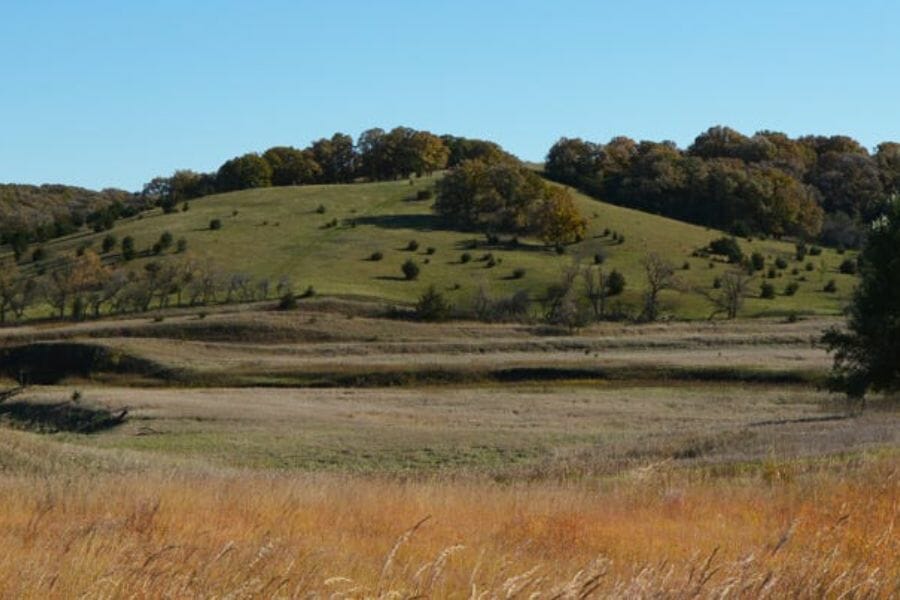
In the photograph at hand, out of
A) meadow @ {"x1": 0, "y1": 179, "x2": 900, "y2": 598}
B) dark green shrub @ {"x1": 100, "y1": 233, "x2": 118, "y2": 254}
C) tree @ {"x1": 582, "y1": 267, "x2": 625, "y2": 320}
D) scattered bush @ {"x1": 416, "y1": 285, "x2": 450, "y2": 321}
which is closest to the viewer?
meadow @ {"x1": 0, "y1": 179, "x2": 900, "y2": 598}

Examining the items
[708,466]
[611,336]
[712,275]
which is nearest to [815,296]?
[712,275]

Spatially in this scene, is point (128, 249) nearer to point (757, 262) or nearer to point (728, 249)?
point (728, 249)

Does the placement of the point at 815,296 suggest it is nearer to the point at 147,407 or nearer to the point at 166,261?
the point at 166,261

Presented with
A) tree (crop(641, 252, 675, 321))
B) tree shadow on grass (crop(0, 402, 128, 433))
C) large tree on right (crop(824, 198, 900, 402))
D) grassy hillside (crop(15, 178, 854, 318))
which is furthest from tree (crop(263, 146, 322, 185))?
large tree on right (crop(824, 198, 900, 402))

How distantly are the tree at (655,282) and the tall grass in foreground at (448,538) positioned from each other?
7568 cm

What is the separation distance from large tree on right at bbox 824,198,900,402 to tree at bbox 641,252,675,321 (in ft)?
140

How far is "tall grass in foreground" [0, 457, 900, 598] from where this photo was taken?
593cm

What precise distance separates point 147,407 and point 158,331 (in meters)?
31.3

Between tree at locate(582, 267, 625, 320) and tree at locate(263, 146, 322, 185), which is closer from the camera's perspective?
tree at locate(582, 267, 625, 320)

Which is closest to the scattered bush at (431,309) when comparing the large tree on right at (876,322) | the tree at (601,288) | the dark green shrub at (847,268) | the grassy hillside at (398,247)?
the grassy hillside at (398,247)

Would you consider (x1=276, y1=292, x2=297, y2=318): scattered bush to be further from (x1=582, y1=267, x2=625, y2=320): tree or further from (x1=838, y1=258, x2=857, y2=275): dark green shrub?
(x1=838, y1=258, x2=857, y2=275): dark green shrub

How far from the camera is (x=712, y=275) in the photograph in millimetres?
102000

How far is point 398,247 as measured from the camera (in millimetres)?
108875

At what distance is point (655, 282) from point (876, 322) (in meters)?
47.1
